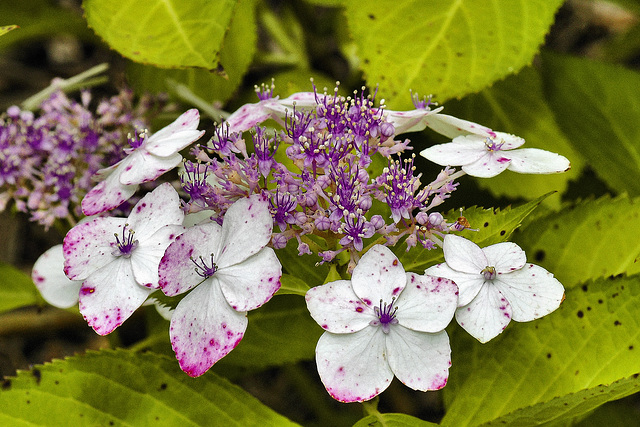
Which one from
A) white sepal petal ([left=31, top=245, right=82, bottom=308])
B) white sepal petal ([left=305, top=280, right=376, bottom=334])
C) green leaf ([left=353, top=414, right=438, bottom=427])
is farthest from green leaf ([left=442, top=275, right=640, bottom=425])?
white sepal petal ([left=31, top=245, right=82, bottom=308])

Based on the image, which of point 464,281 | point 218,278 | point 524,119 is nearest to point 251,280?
point 218,278

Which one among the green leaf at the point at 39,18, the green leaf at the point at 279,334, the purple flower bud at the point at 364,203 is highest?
the purple flower bud at the point at 364,203

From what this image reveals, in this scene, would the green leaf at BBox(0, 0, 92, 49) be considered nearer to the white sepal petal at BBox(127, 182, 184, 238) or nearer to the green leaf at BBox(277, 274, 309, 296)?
the white sepal petal at BBox(127, 182, 184, 238)

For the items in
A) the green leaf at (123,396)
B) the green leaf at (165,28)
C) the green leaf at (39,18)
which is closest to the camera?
the green leaf at (123,396)

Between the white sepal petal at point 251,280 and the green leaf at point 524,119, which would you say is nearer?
the white sepal petal at point 251,280

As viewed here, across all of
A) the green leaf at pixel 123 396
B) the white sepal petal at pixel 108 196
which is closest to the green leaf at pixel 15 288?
the green leaf at pixel 123 396

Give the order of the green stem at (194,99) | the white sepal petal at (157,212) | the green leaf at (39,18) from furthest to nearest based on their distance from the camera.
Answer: the green leaf at (39,18), the green stem at (194,99), the white sepal petal at (157,212)

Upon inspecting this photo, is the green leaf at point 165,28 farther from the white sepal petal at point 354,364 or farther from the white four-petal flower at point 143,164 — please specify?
the white sepal petal at point 354,364

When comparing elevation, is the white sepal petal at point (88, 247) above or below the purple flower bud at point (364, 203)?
below

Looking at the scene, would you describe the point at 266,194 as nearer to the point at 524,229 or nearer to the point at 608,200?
the point at 524,229
